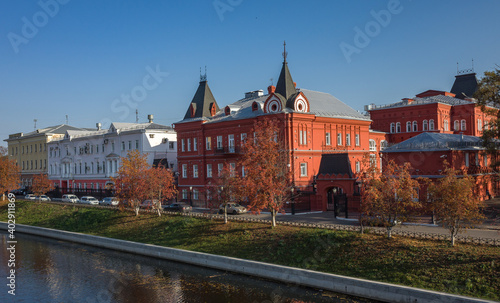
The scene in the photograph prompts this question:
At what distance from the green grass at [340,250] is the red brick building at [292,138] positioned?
8.45 metres

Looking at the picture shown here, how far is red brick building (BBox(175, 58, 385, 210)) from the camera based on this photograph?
3872 centimetres

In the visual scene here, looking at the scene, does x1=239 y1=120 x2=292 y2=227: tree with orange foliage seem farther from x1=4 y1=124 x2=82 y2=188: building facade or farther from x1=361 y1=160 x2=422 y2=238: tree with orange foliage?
x1=4 y1=124 x2=82 y2=188: building facade

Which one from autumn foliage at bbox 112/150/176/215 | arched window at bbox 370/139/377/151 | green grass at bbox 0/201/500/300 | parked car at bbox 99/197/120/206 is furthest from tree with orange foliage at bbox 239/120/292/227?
arched window at bbox 370/139/377/151

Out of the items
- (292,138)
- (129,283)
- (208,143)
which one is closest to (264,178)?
(129,283)

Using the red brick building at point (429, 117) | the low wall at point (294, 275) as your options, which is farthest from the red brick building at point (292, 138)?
the low wall at point (294, 275)

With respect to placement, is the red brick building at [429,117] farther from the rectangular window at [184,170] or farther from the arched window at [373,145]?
the rectangular window at [184,170]

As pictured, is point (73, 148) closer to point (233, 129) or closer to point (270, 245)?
point (233, 129)

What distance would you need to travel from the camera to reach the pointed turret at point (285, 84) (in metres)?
45.9

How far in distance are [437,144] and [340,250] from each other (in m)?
19.1

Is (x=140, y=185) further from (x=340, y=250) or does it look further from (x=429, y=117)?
(x=429, y=117)

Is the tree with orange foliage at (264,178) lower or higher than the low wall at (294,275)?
higher

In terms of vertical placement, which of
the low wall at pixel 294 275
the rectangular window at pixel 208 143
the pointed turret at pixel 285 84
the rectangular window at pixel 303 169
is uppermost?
the pointed turret at pixel 285 84

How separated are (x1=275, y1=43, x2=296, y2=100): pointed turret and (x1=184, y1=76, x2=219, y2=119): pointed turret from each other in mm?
9417

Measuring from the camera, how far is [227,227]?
1192 inches
